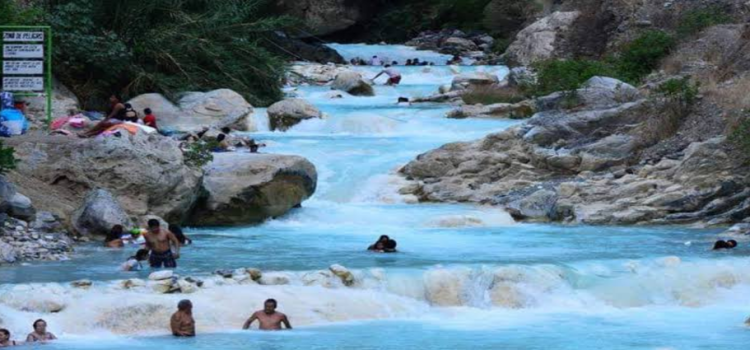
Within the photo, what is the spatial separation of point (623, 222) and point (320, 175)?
237 inches

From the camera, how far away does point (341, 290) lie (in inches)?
672

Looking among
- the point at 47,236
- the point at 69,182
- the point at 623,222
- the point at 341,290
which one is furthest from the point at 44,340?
the point at 623,222

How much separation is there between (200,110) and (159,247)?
12.5 meters

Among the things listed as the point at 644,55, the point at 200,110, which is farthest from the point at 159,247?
the point at 644,55

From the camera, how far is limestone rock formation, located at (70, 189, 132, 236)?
68.1 ft

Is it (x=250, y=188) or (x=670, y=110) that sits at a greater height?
(x=670, y=110)

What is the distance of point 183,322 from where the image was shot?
49.9ft

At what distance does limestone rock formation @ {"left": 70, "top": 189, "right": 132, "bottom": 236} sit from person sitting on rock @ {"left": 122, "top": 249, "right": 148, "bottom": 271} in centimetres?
211

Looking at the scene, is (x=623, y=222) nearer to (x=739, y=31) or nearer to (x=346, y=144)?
(x=346, y=144)

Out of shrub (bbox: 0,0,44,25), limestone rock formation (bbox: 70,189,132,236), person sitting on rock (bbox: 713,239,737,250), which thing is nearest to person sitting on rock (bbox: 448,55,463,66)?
shrub (bbox: 0,0,44,25)

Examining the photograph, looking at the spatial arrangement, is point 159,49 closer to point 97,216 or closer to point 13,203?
point 97,216

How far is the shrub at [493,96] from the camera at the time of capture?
116 ft

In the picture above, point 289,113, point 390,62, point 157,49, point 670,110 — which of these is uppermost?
point 390,62

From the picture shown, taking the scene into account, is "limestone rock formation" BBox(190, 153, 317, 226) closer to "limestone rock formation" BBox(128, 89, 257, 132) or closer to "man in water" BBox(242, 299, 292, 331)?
"limestone rock formation" BBox(128, 89, 257, 132)
